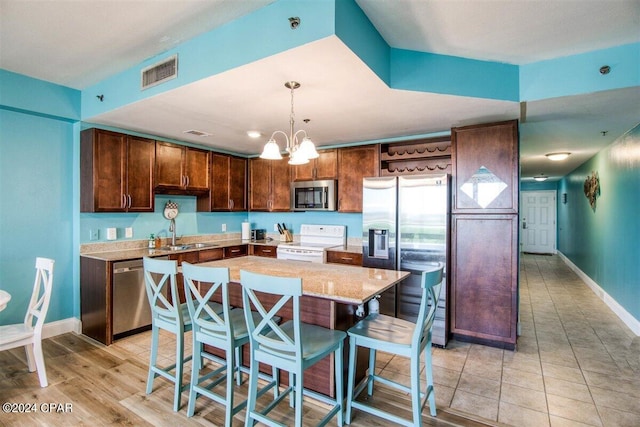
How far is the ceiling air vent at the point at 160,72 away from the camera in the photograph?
261 cm

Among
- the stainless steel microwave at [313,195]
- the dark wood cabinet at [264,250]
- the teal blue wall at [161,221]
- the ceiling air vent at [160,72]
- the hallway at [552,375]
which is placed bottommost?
the hallway at [552,375]

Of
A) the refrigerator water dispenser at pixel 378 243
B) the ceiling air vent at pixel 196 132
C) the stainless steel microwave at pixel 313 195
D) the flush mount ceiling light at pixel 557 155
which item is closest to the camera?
the refrigerator water dispenser at pixel 378 243

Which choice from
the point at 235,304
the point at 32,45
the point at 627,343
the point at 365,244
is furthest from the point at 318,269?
the point at 627,343

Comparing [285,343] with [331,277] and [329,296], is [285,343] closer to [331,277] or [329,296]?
[329,296]

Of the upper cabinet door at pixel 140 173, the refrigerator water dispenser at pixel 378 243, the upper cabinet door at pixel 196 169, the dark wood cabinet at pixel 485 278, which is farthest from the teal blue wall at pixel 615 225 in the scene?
the upper cabinet door at pixel 140 173

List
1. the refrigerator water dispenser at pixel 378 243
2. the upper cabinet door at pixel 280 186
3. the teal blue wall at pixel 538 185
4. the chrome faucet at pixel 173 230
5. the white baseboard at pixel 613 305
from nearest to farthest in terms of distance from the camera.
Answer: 1. the refrigerator water dispenser at pixel 378 243
2. the white baseboard at pixel 613 305
3. the chrome faucet at pixel 173 230
4. the upper cabinet door at pixel 280 186
5. the teal blue wall at pixel 538 185

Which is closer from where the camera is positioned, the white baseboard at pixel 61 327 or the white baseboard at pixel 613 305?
the white baseboard at pixel 61 327

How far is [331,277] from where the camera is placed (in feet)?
8.08

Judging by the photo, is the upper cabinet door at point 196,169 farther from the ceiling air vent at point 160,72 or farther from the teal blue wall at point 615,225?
the teal blue wall at point 615,225

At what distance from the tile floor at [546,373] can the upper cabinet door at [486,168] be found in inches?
56.6

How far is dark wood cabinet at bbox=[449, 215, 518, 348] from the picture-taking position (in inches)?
130

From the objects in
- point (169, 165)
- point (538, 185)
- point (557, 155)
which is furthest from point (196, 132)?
point (538, 185)

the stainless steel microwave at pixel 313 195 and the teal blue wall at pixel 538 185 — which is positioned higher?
the teal blue wall at pixel 538 185

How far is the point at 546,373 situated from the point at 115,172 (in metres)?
4.71
